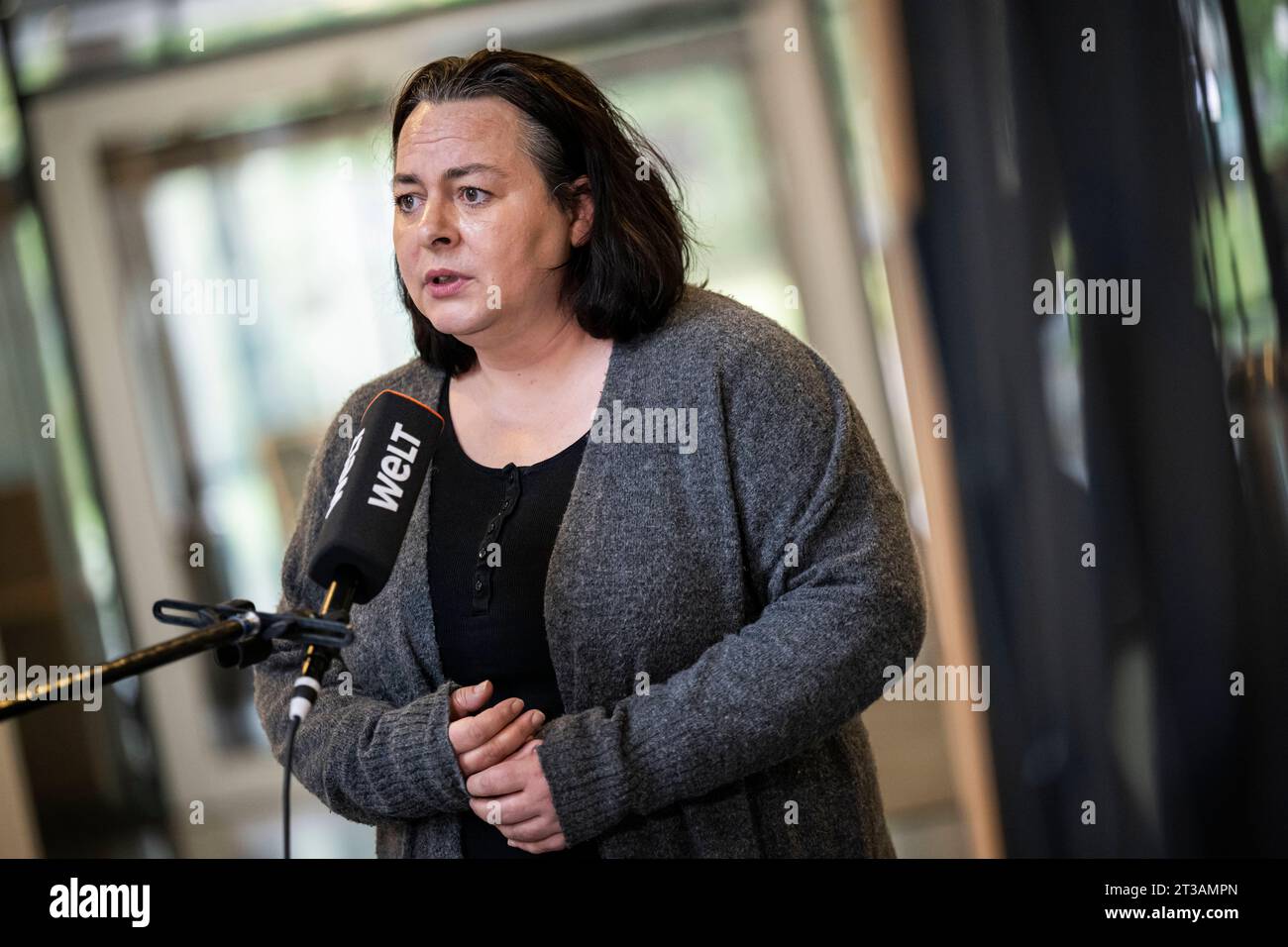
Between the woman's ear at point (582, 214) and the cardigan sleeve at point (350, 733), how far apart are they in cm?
33

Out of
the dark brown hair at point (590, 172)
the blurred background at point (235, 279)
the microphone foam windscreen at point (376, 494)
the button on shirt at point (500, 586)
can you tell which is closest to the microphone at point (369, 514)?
the microphone foam windscreen at point (376, 494)

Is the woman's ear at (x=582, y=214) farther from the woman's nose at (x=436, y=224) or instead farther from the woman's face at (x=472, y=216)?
the woman's nose at (x=436, y=224)

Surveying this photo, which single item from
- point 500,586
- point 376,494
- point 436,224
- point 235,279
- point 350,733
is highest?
point 235,279

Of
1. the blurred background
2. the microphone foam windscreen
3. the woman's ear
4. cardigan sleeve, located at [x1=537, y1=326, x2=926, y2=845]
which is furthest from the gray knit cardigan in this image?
the blurred background

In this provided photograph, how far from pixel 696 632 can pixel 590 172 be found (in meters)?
0.53

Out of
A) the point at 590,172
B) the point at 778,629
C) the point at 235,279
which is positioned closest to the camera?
the point at 778,629

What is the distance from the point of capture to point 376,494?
41.5 inches

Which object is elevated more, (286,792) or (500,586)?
(500,586)

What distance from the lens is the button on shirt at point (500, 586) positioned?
1.35m

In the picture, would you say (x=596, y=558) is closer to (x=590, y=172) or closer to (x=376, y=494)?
(x=376, y=494)

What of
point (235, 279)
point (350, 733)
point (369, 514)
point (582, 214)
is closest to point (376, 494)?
point (369, 514)

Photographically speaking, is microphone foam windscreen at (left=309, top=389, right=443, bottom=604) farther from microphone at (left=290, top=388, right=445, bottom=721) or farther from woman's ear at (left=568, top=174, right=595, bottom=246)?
woman's ear at (left=568, top=174, right=595, bottom=246)

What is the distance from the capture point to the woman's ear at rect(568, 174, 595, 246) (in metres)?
1.46
